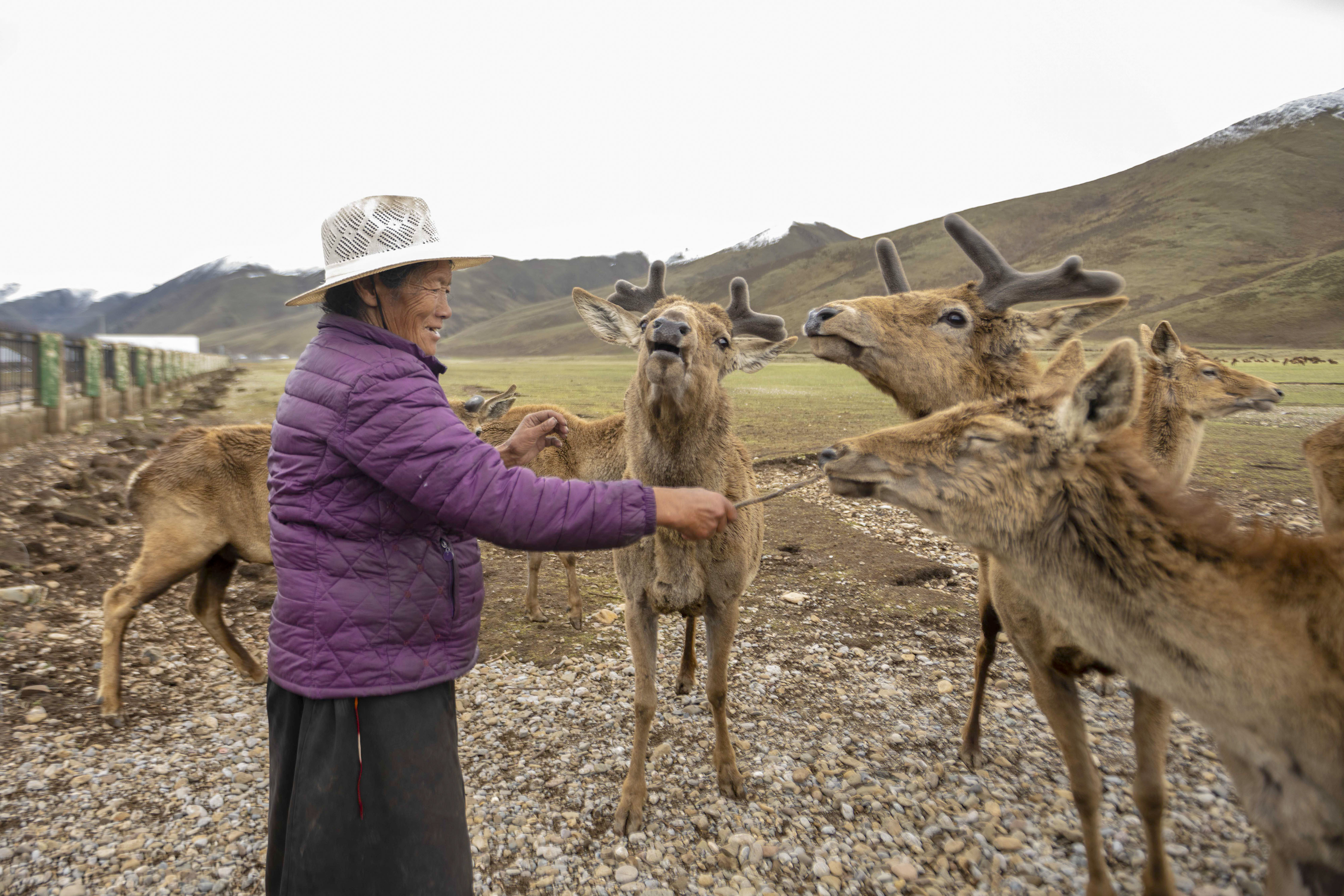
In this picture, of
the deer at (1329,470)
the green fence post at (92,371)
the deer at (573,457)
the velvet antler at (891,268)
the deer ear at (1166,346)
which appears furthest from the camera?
the green fence post at (92,371)

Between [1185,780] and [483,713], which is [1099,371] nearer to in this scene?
[1185,780]

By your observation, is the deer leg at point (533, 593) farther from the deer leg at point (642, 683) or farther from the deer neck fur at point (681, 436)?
the deer neck fur at point (681, 436)

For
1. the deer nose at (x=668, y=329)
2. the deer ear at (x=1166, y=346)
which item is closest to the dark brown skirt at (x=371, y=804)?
the deer nose at (x=668, y=329)

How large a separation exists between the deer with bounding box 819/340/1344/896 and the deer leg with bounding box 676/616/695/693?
140 inches

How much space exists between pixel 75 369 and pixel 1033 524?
2579 cm

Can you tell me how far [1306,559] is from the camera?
250 cm

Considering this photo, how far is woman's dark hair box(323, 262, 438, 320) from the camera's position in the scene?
2.60m

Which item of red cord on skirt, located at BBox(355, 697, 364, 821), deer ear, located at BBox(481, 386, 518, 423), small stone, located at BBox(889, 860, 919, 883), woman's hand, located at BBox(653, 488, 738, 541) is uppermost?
deer ear, located at BBox(481, 386, 518, 423)

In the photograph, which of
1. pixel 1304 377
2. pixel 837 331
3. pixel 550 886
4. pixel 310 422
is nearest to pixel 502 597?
pixel 550 886

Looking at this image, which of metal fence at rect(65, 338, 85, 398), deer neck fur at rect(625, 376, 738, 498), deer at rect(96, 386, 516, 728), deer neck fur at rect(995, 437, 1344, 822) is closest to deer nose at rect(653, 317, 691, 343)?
deer neck fur at rect(625, 376, 738, 498)

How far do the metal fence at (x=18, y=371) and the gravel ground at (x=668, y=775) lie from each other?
11.1 metres

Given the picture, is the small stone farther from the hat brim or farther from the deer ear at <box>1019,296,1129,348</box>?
the hat brim

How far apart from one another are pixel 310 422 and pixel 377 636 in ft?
2.68

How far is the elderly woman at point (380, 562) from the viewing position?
7.35 ft
